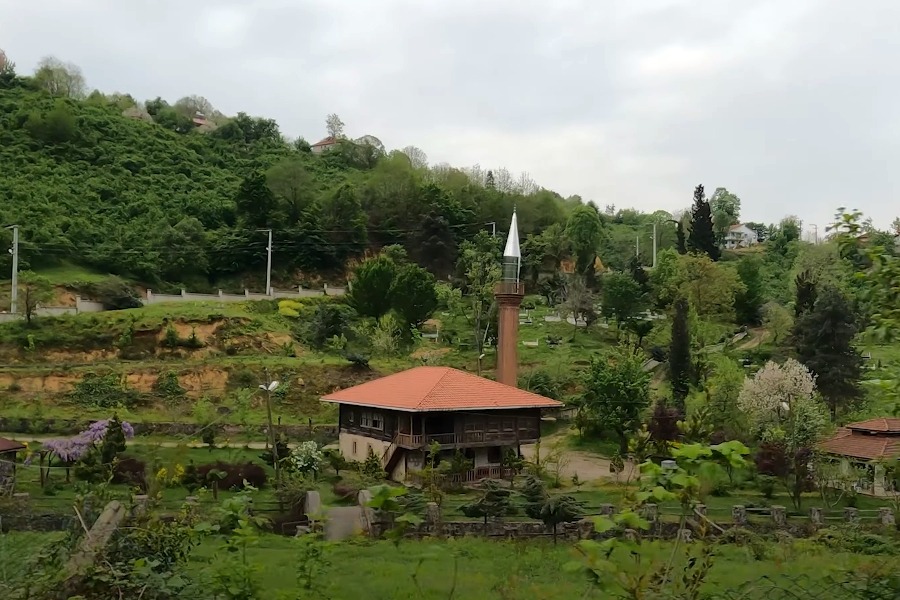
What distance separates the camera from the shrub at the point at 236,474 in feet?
61.4

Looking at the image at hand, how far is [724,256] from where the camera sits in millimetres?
70062

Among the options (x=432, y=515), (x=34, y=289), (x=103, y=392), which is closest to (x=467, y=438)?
(x=432, y=515)

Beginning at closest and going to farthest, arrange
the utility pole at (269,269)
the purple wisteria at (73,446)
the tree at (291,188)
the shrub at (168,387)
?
the purple wisteria at (73,446) → the shrub at (168,387) → the utility pole at (269,269) → the tree at (291,188)

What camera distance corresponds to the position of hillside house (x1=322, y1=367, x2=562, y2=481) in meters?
21.7

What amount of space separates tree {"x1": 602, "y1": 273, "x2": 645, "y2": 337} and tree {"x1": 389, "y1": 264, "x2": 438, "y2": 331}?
10939 mm

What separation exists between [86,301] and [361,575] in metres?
34.6

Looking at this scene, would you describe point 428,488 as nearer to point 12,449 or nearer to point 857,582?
point 12,449

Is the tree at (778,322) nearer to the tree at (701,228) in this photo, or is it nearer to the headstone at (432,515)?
the tree at (701,228)

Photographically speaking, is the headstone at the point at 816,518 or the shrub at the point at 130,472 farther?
the shrub at the point at 130,472

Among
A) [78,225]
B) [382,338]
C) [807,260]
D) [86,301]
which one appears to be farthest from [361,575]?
[807,260]

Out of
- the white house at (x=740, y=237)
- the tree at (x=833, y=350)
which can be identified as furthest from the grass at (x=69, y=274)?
the white house at (x=740, y=237)

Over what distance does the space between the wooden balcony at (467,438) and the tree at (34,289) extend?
2325cm

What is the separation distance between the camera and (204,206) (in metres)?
57.1

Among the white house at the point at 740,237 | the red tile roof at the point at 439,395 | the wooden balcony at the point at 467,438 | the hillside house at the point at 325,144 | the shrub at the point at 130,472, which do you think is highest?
the hillside house at the point at 325,144
